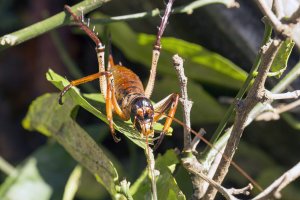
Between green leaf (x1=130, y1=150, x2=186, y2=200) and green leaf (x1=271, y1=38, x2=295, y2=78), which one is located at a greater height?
green leaf (x1=271, y1=38, x2=295, y2=78)

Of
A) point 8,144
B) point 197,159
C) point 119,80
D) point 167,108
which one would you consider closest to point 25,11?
point 8,144

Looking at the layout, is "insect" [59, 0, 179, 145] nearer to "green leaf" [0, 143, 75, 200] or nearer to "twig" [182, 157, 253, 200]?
"twig" [182, 157, 253, 200]

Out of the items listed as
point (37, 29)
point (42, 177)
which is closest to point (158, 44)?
point (37, 29)

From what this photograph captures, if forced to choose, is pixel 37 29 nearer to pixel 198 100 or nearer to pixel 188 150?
pixel 188 150

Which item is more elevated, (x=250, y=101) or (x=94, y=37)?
(x=94, y=37)

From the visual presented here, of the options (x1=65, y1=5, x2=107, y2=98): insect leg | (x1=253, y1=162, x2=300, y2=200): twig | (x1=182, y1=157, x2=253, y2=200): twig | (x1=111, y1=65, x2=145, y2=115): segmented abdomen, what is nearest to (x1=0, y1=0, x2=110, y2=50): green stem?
(x1=65, y1=5, x2=107, y2=98): insect leg

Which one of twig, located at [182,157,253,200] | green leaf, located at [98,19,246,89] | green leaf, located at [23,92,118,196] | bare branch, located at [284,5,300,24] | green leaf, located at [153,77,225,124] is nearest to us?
bare branch, located at [284,5,300,24]

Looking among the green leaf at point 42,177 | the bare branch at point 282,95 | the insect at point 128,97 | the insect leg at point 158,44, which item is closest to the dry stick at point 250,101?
the bare branch at point 282,95
